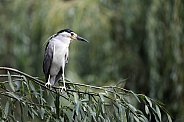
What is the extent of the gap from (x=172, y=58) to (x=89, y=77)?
72cm

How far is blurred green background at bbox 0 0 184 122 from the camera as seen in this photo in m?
3.88

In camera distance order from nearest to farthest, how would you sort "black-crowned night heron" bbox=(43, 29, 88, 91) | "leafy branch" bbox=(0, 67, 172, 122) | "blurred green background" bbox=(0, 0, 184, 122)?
"leafy branch" bbox=(0, 67, 172, 122), "black-crowned night heron" bbox=(43, 29, 88, 91), "blurred green background" bbox=(0, 0, 184, 122)

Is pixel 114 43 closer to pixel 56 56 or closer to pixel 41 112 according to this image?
pixel 56 56

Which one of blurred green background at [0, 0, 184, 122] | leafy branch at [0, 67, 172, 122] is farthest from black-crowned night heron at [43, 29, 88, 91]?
blurred green background at [0, 0, 184, 122]

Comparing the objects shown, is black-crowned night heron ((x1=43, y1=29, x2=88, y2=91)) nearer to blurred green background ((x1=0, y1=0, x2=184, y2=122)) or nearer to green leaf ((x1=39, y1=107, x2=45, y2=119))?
green leaf ((x1=39, y1=107, x2=45, y2=119))

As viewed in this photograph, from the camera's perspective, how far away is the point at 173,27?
3.74m

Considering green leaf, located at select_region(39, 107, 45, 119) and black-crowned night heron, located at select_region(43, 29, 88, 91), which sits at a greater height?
black-crowned night heron, located at select_region(43, 29, 88, 91)

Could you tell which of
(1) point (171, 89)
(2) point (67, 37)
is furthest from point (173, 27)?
(2) point (67, 37)

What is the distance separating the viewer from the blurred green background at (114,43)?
3879mm

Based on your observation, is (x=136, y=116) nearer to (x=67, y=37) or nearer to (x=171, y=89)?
(x=67, y=37)

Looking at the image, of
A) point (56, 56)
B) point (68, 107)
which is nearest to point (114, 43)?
point (56, 56)

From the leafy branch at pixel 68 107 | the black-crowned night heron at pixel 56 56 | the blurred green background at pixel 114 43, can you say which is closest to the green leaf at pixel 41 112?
the leafy branch at pixel 68 107

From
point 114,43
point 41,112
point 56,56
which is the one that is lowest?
point 41,112

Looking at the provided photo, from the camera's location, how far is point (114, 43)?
409 cm
